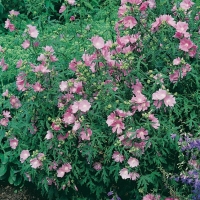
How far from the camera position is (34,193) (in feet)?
15.0

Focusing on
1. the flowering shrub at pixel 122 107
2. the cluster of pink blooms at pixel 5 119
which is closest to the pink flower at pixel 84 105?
the flowering shrub at pixel 122 107

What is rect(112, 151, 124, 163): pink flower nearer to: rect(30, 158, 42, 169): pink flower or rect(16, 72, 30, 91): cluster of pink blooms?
rect(30, 158, 42, 169): pink flower

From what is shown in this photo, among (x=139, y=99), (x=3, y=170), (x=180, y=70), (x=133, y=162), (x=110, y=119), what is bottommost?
(x=3, y=170)

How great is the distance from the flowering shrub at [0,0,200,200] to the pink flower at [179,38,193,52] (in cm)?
1

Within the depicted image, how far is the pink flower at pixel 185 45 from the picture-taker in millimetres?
3635

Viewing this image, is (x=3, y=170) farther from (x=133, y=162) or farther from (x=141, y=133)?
(x=141, y=133)

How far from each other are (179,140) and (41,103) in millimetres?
1106

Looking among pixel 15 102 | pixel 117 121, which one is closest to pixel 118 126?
pixel 117 121

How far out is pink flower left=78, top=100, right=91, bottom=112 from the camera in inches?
144

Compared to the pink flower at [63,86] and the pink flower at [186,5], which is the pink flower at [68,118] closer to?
the pink flower at [63,86]

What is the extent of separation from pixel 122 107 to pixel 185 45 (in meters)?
0.63

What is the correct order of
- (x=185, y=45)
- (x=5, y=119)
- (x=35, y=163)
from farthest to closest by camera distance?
(x=5, y=119) → (x=35, y=163) → (x=185, y=45)

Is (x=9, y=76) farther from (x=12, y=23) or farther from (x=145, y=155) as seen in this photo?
(x=145, y=155)

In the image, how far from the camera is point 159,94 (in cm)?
356
